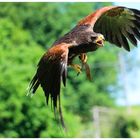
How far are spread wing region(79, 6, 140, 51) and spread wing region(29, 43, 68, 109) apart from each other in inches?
53.2

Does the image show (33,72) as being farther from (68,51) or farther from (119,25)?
(68,51)

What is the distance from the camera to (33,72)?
2289 cm

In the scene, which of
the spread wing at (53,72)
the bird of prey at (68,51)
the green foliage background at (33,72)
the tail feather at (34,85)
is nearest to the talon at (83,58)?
the bird of prey at (68,51)

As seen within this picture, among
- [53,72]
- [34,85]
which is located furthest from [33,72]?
[53,72]

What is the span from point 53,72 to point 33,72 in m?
16.4

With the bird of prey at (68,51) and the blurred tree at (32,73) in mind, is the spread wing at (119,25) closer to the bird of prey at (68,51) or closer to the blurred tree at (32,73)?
the bird of prey at (68,51)

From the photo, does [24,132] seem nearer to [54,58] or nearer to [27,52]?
[27,52]

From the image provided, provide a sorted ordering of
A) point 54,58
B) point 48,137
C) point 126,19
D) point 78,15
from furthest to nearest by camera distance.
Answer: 1. point 78,15
2. point 48,137
3. point 126,19
4. point 54,58

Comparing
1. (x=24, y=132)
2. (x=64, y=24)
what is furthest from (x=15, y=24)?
(x=24, y=132)

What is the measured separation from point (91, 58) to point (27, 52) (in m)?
12.3

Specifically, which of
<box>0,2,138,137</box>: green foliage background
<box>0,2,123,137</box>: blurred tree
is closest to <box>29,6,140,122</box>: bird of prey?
<box>0,2,138,137</box>: green foliage background

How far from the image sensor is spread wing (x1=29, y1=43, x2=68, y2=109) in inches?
250

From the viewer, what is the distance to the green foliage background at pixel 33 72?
68.9 feet

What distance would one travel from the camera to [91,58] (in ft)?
127
